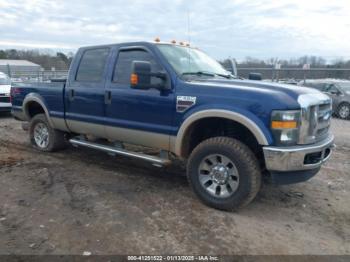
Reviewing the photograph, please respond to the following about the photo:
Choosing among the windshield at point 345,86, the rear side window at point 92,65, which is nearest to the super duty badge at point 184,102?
the rear side window at point 92,65

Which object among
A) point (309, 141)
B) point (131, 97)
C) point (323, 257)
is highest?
point (131, 97)

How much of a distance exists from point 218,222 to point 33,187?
267 cm

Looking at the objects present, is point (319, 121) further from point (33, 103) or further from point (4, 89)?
point (4, 89)

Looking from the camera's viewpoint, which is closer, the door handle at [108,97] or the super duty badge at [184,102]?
the super duty badge at [184,102]

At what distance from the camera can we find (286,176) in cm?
387

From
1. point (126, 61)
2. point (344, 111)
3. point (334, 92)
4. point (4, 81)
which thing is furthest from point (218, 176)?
point (334, 92)

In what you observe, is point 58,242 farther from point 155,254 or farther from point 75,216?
point 155,254

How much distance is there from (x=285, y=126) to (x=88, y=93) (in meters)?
3.14

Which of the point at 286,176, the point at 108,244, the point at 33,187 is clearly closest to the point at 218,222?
the point at 286,176

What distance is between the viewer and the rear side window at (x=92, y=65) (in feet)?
17.8

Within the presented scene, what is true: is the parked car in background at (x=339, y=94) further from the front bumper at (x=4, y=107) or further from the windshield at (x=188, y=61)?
the front bumper at (x=4, y=107)

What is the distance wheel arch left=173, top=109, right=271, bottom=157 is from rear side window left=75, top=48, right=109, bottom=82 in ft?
5.91

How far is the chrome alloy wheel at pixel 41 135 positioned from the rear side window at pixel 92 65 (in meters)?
1.53

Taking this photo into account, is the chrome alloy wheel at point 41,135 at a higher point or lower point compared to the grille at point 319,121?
lower
